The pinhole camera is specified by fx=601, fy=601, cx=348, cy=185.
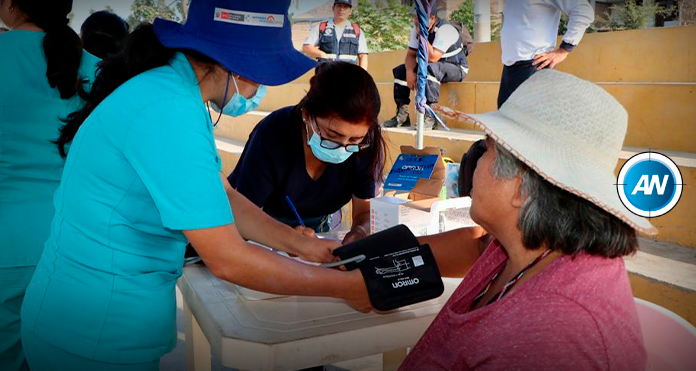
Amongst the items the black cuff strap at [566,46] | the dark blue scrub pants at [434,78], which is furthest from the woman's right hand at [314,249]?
the dark blue scrub pants at [434,78]

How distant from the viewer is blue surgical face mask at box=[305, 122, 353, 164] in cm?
234

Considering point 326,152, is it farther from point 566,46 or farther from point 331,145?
point 566,46

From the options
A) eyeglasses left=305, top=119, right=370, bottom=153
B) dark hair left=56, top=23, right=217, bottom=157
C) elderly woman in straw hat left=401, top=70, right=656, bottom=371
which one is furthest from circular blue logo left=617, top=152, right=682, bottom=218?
dark hair left=56, top=23, right=217, bottom=157

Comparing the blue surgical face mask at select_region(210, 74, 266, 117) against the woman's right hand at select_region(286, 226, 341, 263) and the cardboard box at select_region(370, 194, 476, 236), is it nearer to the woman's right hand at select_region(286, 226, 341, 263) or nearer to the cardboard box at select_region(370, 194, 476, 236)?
the woman's right hand at select_region(286, 226, 341, 263)

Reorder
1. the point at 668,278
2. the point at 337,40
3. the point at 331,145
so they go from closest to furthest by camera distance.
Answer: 1. the point at 331,145
2. the point at 668,278
3. the point at 337,40

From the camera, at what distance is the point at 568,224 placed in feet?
3.79

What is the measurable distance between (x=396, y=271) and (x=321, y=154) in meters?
1.01

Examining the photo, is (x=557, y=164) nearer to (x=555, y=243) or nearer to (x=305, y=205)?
(x=555, y=243)

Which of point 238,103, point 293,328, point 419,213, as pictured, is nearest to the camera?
point 293,328

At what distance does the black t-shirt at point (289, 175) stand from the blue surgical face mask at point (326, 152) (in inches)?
3.5

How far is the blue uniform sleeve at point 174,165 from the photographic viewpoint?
3.80 ft

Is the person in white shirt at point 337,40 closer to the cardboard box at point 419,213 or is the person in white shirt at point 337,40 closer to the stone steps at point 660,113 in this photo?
the stone steps at point 660,113

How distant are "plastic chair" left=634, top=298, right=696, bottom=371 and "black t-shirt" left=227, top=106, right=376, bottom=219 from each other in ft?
4.31

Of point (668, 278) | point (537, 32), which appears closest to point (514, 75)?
point (537, 32)
